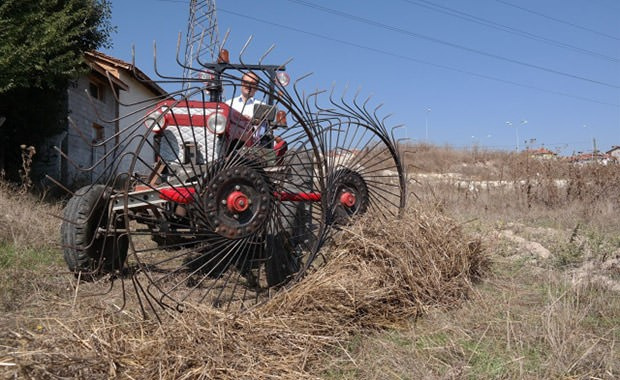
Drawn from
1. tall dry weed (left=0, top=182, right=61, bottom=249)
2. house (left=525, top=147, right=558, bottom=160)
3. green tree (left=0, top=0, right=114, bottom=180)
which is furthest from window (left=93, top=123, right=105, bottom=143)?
house (left=525, top=147, right=558, bottom=160)

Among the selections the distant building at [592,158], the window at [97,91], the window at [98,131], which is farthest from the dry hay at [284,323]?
the window at [97,91]

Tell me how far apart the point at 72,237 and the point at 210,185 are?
5.33 ft

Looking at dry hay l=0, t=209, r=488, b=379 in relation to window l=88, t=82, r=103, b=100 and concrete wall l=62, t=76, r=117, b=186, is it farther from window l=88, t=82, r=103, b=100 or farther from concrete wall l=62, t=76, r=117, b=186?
window l=88, t=82, r=103, b=100

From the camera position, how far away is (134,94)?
57.6 ft

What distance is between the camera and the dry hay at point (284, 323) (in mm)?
2238

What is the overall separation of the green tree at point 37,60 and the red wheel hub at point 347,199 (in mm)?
5497

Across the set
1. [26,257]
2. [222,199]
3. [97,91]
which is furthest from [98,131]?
[222,199]

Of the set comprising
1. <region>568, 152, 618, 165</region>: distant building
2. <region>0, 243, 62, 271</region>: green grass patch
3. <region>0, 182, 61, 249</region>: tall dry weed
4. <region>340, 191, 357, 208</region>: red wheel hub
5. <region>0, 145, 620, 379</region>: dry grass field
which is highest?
<region>568, 152, 618, 165</region>: distant building

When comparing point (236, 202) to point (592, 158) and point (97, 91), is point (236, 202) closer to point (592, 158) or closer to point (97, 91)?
point (592, 158)

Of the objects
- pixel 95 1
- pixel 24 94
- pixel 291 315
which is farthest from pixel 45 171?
pixel 291 315

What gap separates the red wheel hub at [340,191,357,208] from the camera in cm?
405

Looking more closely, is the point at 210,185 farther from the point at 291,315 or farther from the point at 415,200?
the point at 415,200

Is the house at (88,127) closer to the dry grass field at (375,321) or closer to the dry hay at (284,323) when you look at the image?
the dry grass field at (375,321)

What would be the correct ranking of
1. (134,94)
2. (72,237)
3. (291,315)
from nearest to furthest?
(291,315), (72,237), (134,94)
